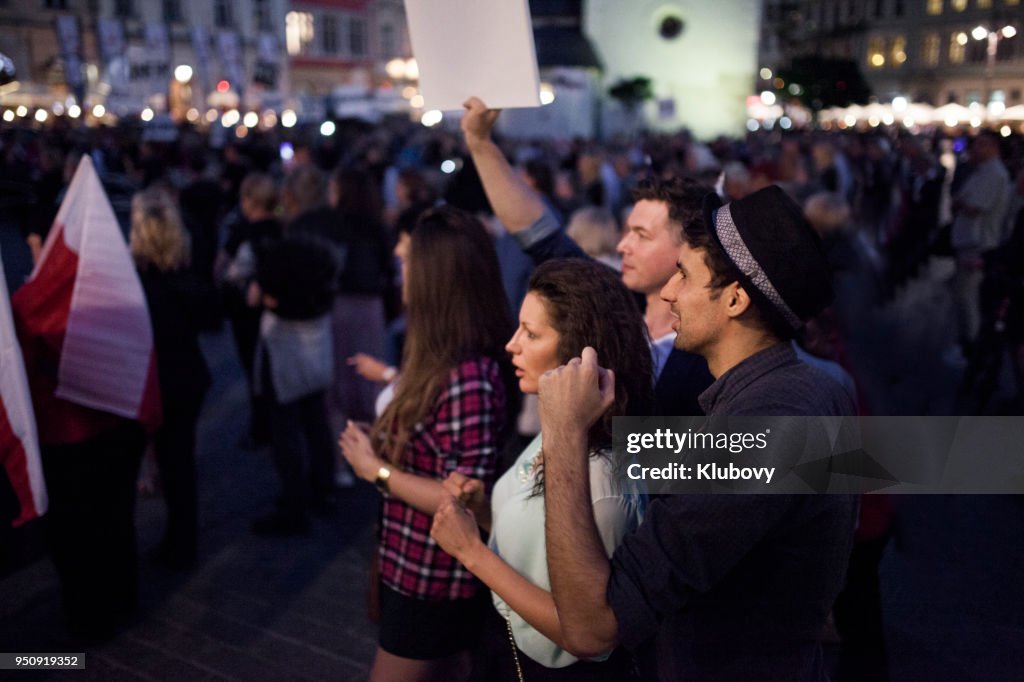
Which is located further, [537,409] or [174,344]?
[174,344]

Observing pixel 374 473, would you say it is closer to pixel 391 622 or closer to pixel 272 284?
pixel 391 622

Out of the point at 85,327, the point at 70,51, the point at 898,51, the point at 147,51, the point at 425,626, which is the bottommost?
the point at 425,626

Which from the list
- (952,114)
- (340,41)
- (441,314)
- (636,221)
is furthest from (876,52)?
(340,41)

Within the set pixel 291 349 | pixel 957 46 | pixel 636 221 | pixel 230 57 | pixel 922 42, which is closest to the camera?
pixel 636 221

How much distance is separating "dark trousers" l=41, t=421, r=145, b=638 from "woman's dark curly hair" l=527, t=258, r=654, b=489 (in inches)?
97.7

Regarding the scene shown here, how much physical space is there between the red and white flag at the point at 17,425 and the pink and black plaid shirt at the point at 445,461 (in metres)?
1.19

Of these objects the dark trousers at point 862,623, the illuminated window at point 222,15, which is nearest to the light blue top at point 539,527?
the dark trousers at point 862,623

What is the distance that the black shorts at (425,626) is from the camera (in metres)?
2.47

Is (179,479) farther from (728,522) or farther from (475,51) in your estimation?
(728,522)

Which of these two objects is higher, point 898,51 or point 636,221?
point 898,51

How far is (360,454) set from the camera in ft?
8.48

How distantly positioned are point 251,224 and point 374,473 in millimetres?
3970

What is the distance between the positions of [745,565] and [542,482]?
525 millimetres

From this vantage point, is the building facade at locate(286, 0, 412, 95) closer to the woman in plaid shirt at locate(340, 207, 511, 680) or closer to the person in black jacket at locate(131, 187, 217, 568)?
the person in black jacket at locate(131, 187, 217, 568)
